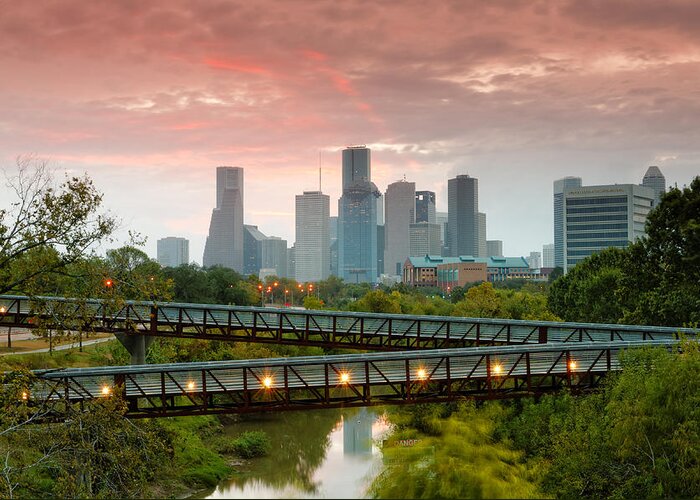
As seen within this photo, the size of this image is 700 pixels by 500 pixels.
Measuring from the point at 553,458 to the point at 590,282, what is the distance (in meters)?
35.4

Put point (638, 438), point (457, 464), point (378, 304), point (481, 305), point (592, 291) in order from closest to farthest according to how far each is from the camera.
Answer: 1. point (638, 438)
2. point (457, 464)
3. point (592, 291)
4. point (481, 305)
5. point (378, 304)

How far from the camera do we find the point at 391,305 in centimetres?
9319

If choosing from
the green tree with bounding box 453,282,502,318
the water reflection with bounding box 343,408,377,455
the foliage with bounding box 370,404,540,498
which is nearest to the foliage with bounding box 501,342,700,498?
the foliage with bounding box 370,404,540,498

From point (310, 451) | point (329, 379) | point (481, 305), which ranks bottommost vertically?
point (310, 451)

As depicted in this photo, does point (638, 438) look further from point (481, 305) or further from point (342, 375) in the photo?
point (481, 305)

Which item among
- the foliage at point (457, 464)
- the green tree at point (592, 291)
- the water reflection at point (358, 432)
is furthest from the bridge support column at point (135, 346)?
the green tree at point (592, 291)

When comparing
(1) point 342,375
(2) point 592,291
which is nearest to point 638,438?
(1) point 342,375

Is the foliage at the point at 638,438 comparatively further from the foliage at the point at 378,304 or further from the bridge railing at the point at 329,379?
the foliage at the point at 378,304

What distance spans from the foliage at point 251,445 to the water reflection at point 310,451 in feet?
2.32

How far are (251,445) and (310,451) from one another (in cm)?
418

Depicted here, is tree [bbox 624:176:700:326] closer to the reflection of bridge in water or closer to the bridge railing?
the reflection of bridge in water

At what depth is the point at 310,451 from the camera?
165 feet

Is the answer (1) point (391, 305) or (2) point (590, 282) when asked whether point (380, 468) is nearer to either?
(2) point (590, 282)

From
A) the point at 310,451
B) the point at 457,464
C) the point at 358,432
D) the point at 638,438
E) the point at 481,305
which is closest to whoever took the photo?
the point at 638,438
